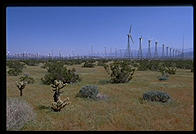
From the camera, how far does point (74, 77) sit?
16953mm

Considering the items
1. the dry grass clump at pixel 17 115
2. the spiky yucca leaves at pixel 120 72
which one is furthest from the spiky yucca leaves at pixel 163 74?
the dry grass clump at pixel 17 115

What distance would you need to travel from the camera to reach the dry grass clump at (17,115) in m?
5.77

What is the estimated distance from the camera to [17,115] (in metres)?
6.40

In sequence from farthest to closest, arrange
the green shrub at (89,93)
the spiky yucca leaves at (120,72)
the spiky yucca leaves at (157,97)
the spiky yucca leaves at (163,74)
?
the spiky yucca leaves at (163,74) < the spiky yucca leaves at (120,72) < the green shrub at (89,93) < the spiky yucca leaves at (157,97)

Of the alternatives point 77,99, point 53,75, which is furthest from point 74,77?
point 77,99

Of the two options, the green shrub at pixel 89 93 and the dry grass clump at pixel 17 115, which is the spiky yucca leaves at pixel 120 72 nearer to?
the green shrub at pixel 89 93

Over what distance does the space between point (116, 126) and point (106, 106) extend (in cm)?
263

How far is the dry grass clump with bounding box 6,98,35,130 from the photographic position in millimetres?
5772

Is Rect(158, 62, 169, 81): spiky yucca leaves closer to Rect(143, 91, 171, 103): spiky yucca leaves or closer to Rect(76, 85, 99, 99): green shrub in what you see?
Rect(143, 91, 171, 103): spiky yucca leaves

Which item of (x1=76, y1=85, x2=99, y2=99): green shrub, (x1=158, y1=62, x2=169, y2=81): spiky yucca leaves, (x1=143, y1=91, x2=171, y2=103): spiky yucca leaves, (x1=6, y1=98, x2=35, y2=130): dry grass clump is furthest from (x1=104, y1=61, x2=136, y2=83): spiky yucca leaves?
(x1=6, y1=98, x2=35, y2=130): dry grass clump

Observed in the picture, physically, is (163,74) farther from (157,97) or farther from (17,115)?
(17,115)

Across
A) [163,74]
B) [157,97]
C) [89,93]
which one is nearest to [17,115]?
[89,93]
